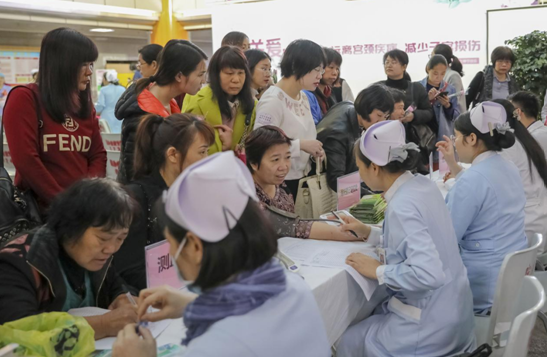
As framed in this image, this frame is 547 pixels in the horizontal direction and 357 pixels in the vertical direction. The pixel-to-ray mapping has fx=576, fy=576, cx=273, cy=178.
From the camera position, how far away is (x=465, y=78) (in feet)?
22.7

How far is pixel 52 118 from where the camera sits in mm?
2166

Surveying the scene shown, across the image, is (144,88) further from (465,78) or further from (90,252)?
(465,78)

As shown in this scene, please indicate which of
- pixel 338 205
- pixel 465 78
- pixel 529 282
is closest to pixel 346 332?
pixel 529 282

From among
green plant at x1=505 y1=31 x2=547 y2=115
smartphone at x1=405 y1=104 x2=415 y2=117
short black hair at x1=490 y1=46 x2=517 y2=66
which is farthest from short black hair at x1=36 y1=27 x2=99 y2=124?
green plant at x1=505 y1=31 x2=547 y2=115

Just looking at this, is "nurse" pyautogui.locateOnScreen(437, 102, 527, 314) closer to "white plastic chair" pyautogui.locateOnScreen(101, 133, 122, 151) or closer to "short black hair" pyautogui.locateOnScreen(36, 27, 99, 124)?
"short black hair" pyautogui.locateOnScreen(36, 27, 99, 124)

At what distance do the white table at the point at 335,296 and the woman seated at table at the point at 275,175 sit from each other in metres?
0.36

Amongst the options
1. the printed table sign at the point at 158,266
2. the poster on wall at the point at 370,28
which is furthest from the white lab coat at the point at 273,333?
the poster on wall at the point at 370,28

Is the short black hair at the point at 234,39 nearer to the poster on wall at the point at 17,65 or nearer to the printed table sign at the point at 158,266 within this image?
the printed table sign at the point at 158,266

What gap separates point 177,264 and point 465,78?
6.56m

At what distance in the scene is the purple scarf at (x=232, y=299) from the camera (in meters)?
0.93

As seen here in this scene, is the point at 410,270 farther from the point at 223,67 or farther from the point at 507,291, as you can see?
the point at 223,67

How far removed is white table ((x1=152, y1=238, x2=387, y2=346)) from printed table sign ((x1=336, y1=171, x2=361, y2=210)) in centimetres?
70

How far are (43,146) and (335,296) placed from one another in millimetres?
1214

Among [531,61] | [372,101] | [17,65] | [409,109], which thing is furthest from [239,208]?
[17,65]
